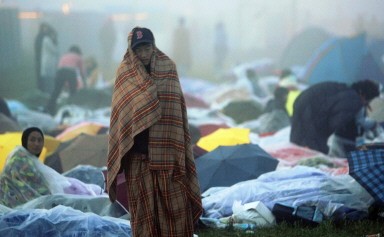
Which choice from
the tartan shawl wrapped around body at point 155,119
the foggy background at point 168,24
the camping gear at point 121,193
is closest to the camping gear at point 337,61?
the foggy background at point 168,24

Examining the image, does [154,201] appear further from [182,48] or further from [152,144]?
[182,48]

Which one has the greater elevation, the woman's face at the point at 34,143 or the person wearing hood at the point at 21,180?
the woman's face at the point at 34,143

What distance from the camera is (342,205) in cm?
668

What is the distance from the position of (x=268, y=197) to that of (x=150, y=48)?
2362 millimetres

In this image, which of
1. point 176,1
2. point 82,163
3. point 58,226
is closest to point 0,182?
point 58,226

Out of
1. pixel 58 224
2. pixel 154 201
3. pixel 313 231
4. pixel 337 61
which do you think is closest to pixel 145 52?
pixel 154 201

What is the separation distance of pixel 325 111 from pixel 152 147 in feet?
16.7

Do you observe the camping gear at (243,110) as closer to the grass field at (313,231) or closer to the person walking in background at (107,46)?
the person walking in background at (107,46)

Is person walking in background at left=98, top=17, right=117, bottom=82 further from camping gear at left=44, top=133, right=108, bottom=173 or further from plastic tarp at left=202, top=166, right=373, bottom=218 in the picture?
plastic tarp at left=202, top=166, right=373, bottom=218

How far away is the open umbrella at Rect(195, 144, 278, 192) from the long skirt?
2.45 meters

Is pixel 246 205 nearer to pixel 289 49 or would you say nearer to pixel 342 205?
pixel 342 205

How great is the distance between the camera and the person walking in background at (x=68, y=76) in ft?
47.4

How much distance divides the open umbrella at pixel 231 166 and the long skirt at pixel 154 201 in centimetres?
245

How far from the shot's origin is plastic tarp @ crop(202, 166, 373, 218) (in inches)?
267
